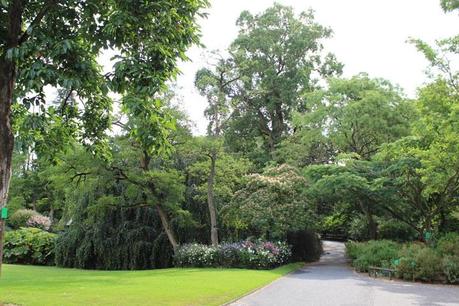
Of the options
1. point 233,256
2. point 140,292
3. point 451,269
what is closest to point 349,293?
point 451,269

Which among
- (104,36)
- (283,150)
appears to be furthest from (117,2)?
(283,150)

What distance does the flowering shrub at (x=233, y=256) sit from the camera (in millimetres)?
20719

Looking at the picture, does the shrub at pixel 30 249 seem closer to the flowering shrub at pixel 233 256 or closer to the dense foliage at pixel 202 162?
the dense foliage at pixel 202 162

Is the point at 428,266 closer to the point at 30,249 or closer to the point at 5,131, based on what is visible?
the point at 5,131

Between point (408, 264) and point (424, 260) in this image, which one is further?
point (408, 264)

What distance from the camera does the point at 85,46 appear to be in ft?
26.0

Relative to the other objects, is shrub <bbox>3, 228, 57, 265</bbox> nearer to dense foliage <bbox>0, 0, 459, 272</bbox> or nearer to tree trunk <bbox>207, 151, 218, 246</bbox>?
dense foliage <bbox>0, 0, 459, 272</bbox>

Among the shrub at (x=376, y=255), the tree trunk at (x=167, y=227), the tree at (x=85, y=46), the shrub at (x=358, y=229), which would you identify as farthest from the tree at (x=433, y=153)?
the tree at (x=85, y=46)

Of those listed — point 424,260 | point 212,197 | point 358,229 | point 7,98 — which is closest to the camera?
point 7,98

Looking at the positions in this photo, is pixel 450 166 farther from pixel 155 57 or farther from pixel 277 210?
pixel 155 57

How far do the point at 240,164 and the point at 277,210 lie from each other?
12.3ft

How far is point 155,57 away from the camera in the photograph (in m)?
7.09

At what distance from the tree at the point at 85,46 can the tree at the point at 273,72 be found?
2991 centimetres

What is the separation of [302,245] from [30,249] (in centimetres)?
1630
